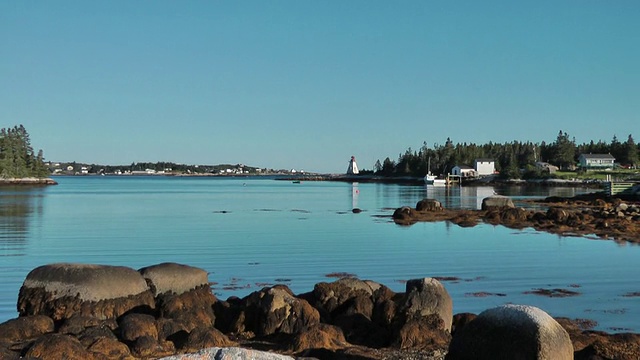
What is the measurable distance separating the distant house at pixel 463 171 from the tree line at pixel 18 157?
10169 cm

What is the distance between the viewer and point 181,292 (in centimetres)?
1557

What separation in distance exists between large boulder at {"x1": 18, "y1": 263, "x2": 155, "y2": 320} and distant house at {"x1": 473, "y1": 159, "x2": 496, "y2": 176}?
163737mm

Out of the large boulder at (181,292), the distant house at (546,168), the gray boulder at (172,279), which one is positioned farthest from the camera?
the distant house at (546,168)

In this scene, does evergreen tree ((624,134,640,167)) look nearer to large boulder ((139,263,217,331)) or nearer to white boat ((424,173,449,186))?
white boat ((424,173,449,186))

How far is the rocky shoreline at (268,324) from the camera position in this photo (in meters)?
9.85

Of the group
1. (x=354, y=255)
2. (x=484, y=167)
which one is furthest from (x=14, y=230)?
(x=484, y=167)

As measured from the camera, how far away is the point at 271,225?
149 feet

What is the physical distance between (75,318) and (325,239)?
23473 mm

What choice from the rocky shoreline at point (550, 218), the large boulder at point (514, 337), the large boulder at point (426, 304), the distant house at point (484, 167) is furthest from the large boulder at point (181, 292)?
the distant house at point (484, 167)

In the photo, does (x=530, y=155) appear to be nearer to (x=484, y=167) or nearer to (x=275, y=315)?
(x=484, y=167)

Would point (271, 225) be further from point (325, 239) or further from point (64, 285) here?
point (64, 285)

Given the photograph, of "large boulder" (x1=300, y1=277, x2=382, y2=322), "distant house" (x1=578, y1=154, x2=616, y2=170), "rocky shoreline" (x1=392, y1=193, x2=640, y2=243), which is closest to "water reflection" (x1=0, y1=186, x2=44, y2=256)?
"large boulder" (x1=300, y1=277, x2=382, y2=322)

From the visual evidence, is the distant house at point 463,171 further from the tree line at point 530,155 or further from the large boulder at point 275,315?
the large boulder at point 275,315

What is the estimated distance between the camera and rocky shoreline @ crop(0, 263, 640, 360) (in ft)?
32.3
